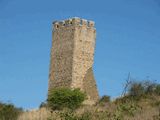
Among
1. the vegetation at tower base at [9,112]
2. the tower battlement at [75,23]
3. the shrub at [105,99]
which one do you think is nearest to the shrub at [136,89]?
the shrub at [105,99]

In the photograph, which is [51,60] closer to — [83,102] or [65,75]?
[65,75]

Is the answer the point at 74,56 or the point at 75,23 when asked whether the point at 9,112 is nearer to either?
the point at 74,56

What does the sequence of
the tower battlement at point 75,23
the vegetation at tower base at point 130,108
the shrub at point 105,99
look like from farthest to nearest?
the tower battlement at point 75,23 < the shrub at point 105,99 < the vegetation at tower base at point 130,108

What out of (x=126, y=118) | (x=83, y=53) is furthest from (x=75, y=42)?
(x=126, y=118)

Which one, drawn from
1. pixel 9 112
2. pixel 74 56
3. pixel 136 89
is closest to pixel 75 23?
pixel 74 56

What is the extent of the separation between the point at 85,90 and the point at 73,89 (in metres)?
0.96

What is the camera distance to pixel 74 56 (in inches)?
1697

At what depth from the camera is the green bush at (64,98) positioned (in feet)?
129

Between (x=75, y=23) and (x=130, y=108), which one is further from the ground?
(x=75, y=23)

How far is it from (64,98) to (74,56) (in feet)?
13.1

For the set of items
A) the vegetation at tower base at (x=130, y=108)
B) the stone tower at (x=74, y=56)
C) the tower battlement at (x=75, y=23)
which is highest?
the tower battlement at (x=75, y=23)

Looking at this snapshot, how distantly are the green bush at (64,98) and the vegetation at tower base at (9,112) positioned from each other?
4470mm

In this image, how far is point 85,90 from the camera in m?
42.5

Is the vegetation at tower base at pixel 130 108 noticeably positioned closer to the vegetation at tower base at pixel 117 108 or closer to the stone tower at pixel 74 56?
the vegetation at tower base at pixel 117 108
